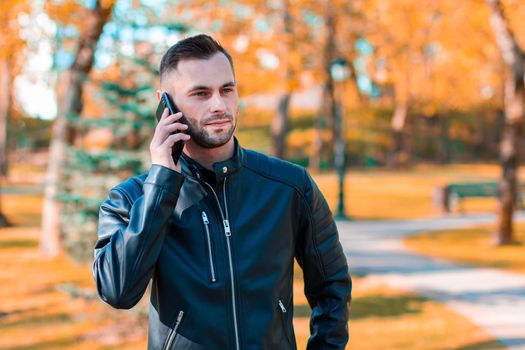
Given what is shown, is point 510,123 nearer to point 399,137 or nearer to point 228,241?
point 228,241

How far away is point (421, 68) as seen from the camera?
4428 centimetres

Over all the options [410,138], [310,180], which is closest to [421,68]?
[410,138]

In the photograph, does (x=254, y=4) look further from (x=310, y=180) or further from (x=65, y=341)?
(x=310, y=180)

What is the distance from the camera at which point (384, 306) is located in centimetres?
935

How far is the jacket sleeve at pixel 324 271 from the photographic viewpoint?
99.6 inches

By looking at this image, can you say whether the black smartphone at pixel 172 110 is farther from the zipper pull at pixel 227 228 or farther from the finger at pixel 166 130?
the zipper pull at pixel 227 228

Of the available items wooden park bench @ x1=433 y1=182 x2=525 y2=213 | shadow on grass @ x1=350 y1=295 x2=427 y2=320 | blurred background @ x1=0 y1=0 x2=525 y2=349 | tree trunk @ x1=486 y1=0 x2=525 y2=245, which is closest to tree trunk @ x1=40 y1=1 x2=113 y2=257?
blurred background @ x1=0 y1=0 x2=525 y2=349

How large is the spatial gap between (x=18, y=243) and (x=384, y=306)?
9.78m

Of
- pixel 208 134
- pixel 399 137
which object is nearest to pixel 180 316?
pixel 208 134

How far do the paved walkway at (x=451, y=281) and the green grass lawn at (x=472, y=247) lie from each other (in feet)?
1.41

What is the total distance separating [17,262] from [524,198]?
18488mm

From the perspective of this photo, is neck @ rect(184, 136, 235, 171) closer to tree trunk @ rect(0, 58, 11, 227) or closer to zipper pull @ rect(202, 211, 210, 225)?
zipper pull @ rect(202, 211, 210, 225)

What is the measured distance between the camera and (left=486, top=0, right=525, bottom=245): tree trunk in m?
14.1

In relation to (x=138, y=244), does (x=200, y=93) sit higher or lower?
higher
